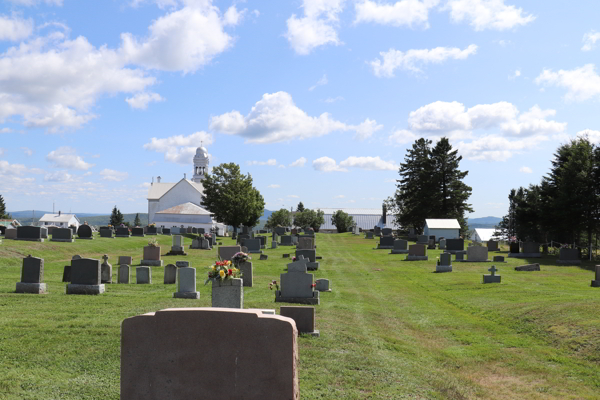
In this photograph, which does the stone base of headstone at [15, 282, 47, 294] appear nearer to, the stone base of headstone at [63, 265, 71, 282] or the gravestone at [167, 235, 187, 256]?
the stone base of headstone at [63, 265, 71, 282]

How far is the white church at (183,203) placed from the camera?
78.6 m

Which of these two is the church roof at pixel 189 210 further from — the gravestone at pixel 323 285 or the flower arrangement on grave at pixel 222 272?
the flower arrangement on grave at pixel 222 272

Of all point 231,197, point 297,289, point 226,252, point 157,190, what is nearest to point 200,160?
point 157,190

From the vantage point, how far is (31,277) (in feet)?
53.9

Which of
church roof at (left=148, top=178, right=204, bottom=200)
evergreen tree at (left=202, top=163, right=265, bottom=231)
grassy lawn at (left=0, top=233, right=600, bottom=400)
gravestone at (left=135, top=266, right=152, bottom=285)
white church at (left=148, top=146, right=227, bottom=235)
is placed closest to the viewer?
grassy lawn at (left=0, top=233, right=600, bottom=400)

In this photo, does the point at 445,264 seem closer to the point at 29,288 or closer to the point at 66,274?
the point at 66,274

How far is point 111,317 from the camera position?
12.1 meters

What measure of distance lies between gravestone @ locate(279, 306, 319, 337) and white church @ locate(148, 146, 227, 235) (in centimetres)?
6046

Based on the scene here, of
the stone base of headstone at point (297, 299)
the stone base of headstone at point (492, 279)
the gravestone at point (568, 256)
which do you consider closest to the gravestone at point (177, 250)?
the stone base of headstone at point (492, 279)

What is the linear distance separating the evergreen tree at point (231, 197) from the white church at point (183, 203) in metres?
4.93

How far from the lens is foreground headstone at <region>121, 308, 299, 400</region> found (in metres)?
5.37

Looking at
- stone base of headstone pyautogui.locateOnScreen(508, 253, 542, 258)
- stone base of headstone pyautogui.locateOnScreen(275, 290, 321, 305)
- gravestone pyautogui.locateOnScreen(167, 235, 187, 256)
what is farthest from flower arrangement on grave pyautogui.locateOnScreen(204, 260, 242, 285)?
stone base of headstone pyautogui.locateOnScreen(508, 253, 542, 258)

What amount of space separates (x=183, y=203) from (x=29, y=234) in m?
59.4

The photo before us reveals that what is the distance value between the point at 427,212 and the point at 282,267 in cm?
3936
